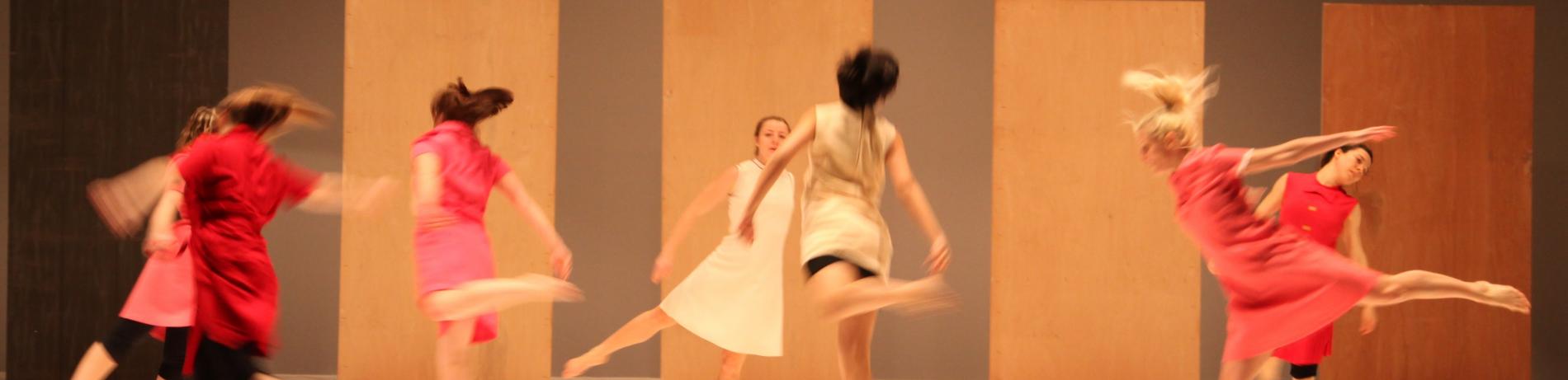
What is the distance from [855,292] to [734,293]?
1.58 meters

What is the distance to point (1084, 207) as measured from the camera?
5.20 metres

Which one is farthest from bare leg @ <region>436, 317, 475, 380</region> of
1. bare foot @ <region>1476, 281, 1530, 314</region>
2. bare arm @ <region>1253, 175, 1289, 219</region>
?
bare foot @ <region>1476, 281, 1530, 314</region>

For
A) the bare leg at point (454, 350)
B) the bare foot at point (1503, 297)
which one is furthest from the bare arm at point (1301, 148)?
the bare leg at point (454, 350)

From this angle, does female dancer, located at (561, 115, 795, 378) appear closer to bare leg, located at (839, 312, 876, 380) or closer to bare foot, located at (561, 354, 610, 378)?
bare foot, located at (561, 354, 610, 378)

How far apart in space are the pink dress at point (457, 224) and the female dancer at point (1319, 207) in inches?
106

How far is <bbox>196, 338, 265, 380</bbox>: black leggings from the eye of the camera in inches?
129

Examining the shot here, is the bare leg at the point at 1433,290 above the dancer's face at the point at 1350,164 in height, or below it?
below

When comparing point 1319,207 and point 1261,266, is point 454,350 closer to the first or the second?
point 1261,266

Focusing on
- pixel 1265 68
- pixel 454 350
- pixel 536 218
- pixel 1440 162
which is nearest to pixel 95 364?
pixel 454 350

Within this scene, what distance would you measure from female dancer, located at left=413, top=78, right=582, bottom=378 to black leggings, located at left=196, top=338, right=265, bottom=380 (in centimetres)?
49

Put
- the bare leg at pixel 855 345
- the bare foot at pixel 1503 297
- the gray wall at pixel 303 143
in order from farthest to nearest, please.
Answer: the gray wall at pixel 303 143 < the bare foot at pixel 1503 297 < the bare leg at pixel 855 345

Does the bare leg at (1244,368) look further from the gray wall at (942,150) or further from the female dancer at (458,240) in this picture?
the gray wall at (942,150)

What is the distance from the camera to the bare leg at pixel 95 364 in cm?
391

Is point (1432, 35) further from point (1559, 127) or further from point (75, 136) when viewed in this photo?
point (75, 136)
